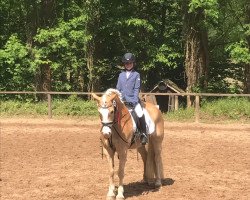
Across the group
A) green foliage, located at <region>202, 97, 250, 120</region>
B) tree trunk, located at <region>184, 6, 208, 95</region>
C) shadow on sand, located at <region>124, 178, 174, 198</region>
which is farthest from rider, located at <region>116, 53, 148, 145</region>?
tree trunk, located at <region>184, 6, 208, 95</region>

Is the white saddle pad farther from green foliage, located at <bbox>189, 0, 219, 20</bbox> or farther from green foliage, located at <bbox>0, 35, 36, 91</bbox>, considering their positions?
green foliage, located at <bbox>0, 35, 36, 91</bbox>

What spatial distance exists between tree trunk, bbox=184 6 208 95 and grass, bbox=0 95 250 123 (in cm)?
242

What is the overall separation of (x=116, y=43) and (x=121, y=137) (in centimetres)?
1875

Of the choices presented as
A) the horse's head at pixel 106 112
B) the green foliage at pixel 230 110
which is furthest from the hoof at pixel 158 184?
the green foliage at pixel 230 110

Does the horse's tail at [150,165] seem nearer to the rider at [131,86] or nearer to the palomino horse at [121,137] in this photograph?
the palomino horse at [121,137]

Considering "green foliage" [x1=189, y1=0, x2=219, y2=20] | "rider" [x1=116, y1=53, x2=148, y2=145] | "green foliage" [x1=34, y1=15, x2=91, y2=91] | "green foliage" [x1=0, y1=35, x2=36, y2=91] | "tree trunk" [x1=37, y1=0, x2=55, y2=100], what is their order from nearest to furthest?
"rider" [x1=116, y1=53, x2=148, y2=145] → "green foliage" [x1=189, y1=0, x2=219, y2=20] → "green foliage" [x1=34, y1=15, x2=91, y2=91] → "green foliage" [x1=0, y1=35, x2=36, y2=91] → "tree trunk" [x1=37, y1=0, x2=55, y2=100]

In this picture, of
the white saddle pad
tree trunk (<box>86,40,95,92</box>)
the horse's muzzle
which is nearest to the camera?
the horse's muzzle

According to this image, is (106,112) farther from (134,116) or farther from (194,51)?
(194,51)

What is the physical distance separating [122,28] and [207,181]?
1628cm

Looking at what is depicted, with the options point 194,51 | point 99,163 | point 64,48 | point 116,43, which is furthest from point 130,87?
point 116,43

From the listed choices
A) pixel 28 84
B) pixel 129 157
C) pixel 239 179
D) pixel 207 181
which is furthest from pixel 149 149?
pixel 28 84

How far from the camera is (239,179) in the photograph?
8398 mm

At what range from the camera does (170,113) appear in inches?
701

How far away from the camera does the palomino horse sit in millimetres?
6477
